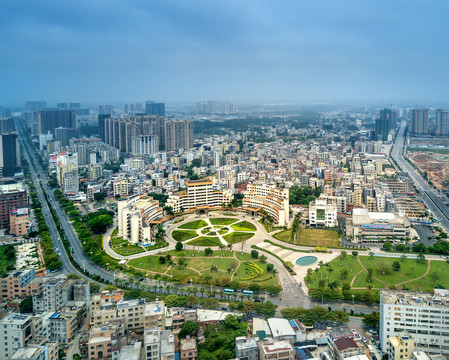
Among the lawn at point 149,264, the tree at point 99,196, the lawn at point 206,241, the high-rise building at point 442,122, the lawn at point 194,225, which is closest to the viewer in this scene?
the lawn at point 149,264

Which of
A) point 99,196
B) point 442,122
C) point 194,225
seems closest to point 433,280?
point 194,225

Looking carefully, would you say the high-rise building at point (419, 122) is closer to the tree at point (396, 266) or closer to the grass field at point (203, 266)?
the tree at point (396, 266)

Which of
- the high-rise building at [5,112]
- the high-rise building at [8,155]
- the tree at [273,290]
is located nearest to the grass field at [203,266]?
the tree at [273,290]

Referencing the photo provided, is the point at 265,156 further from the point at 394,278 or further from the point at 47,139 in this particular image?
the point at 394,278

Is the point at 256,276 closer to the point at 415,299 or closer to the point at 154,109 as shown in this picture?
the point at 415,299

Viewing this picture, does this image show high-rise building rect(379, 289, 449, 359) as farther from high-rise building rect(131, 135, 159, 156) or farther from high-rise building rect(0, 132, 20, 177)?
high-rise building rect(131, 135, 159, 156)

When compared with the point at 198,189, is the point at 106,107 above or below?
above

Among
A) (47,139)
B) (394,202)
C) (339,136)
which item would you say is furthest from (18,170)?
(339,136)
